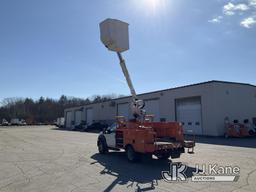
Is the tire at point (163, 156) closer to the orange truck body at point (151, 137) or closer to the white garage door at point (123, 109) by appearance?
the orange truck body at point (151, 137)

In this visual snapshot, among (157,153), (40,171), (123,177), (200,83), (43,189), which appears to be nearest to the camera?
(43,189)

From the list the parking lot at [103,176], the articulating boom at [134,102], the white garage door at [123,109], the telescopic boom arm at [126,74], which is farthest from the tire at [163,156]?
the white garage door at [123,109]

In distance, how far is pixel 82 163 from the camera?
12.2 m

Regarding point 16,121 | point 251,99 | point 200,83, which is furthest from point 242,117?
point 16,121

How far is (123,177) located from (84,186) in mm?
1620

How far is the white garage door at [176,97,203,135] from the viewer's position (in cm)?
2881

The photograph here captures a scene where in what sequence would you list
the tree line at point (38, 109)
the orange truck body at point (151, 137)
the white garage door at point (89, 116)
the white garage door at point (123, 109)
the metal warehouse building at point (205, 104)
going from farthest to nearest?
the tree line at point (38, 109), the white garage door at point (89, 116), the white garage door at point (123, 109), the metal warehouse building at point (205, 104), the orange truck body at point (151, 137)

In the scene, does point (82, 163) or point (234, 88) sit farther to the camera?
point (234, 88)

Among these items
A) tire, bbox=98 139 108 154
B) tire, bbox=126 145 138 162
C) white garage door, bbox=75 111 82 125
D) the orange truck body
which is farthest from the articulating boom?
white garage door, bbox=75 111 82 125

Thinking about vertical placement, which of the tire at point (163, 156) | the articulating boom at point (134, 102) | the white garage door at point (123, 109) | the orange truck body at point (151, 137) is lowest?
the tire at point (163, 156)

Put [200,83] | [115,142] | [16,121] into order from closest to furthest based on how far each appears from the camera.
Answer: [115,142] < [200,83] < [16,121]

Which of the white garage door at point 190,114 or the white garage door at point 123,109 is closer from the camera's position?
the white garage door at point 190,114

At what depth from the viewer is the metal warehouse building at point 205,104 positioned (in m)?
27.1

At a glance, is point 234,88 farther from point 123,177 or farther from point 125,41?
point 123,177
